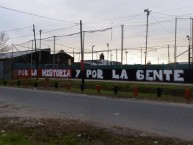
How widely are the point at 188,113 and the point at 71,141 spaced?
8.55 metres

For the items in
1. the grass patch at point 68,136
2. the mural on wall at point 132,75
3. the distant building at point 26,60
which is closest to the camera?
the grass patch at point 68,136

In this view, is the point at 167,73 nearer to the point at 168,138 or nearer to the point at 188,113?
the point at 188,113

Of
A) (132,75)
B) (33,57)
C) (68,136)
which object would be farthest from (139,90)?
(33,57)

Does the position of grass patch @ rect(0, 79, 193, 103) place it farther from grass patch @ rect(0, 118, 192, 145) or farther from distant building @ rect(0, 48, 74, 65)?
distant building @ rect(0, 48, 74, 65)

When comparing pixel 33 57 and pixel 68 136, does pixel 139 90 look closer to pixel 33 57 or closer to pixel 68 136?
pixel 68 136

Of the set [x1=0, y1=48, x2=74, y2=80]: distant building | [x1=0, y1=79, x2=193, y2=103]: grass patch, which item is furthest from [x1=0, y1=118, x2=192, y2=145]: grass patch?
[x1=0, y1=48, x2=74, y2=80]: distant building

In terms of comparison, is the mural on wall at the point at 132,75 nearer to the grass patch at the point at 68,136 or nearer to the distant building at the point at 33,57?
the distant building at the point at 33,57

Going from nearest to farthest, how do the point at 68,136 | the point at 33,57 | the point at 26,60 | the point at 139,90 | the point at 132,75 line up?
the point at 68,136 < the point at 139,90 < the point at 132,75 < the point at 26,60 < the point at 33,57

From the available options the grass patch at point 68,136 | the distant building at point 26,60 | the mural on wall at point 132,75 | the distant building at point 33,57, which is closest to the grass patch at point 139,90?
the mural on wall at point 132,75

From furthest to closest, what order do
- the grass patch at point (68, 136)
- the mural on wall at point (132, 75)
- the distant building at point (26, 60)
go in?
the distant building at point (26, 60) < the mural on wall at point (132, 75) < the grass patch at point (68, 136)

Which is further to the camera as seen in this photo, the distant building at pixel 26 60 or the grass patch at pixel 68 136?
the distant building at pixel 26 60

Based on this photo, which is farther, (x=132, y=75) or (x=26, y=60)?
(x=26, y=60)

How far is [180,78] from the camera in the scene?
35750 millimetres

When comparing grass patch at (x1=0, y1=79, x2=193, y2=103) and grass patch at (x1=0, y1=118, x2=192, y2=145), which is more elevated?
grass patch at (x1=0, y1=79, x2=193, y2=103)
